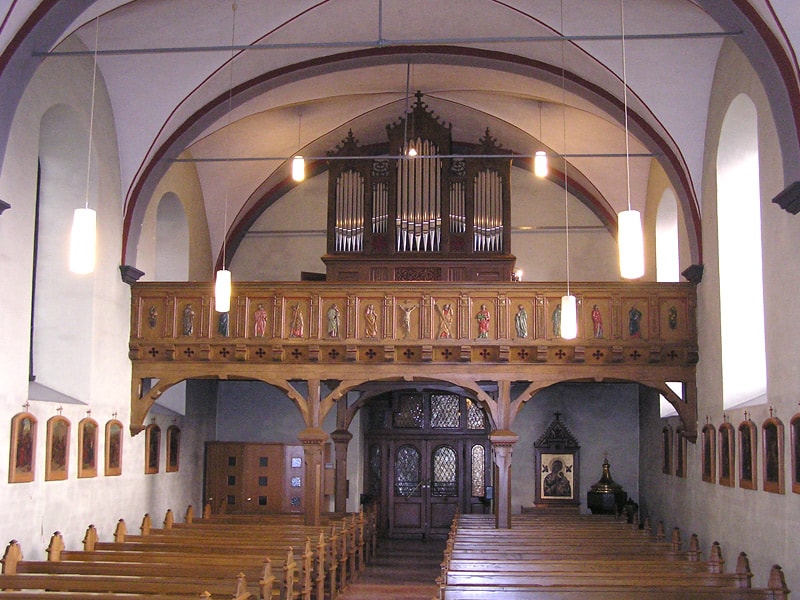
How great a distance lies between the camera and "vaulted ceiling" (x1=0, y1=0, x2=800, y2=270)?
12.5 m

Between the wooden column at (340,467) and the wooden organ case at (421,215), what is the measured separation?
4.07m

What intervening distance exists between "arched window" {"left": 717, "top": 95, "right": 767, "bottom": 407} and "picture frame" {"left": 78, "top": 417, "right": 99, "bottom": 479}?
10069 millimetres

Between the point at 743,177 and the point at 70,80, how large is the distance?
1066 cm

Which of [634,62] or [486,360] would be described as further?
[486,360]

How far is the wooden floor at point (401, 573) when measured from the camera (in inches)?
674

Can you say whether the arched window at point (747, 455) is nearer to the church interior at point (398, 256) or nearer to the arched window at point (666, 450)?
the church interior at point (398, 256)

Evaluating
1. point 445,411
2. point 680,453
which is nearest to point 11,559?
point 680,453

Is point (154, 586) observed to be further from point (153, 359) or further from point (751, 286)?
point (751, 286)

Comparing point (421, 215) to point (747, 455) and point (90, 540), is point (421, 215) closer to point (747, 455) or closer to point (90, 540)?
point (747, 455)

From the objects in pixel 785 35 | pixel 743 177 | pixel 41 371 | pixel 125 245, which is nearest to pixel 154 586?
pixel 41 371

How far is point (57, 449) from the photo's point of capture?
1502cm

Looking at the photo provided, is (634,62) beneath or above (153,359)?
above

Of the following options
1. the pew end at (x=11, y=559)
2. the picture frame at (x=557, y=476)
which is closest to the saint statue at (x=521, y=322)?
the picture frame at (x=557, y=476)

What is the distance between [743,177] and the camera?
15688 mm
